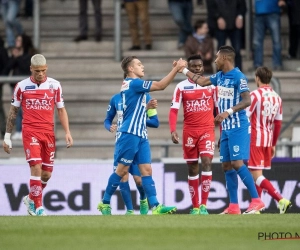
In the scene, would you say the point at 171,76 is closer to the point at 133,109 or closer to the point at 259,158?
the point at 133,109

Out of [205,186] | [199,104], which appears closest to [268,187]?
[205,186]

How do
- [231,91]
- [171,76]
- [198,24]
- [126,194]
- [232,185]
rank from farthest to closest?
[198,24] → [126,194] → [232,185] → [231,91] → [171,76]

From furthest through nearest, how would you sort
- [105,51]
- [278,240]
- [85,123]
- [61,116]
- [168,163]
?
[105,51] < [85,123] < [168,163] < [61,116] < [278,240]

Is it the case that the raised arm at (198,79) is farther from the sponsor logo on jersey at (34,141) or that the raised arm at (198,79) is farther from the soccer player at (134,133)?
the sponsor logo on jersey at (34,141)

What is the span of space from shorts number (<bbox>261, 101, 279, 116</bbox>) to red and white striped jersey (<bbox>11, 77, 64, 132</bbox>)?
9.53ft

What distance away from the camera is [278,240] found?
12.7 meters

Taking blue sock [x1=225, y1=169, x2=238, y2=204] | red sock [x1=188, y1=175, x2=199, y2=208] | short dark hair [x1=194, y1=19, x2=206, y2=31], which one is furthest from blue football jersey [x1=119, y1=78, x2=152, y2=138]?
short dark hair [x1=194, y1=19, x2=206, y2=31]

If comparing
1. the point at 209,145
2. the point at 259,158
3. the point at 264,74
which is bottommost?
the point at 259,158

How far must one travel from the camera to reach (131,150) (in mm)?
15992

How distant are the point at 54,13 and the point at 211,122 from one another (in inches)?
312

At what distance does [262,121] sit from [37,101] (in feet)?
10.5

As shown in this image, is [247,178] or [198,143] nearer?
[247,178]

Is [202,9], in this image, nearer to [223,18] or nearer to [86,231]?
[223,18]

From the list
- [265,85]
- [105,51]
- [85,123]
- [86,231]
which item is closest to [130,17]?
[105,51]
